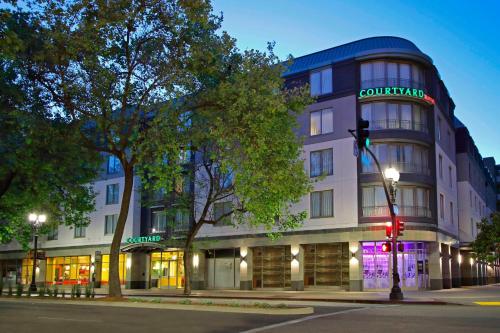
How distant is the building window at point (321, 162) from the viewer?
44.2 metres

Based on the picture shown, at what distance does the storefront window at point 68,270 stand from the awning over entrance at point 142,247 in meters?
10.4

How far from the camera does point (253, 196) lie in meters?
26.3

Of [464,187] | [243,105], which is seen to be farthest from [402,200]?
[243,105]

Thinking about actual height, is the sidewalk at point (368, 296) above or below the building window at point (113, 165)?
below

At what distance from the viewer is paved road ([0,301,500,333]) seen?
14.6 m

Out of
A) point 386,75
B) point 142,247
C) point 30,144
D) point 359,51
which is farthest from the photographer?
point 142,247

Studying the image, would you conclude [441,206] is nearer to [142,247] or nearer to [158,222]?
[158,222]

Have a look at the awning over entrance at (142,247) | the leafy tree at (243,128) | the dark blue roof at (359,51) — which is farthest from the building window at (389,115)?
the awning over entrance at (142,247)

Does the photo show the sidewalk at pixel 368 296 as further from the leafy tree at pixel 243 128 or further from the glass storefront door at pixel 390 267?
the leafy tree at pixel 243 128

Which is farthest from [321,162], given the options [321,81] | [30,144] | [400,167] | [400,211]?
[30,144]

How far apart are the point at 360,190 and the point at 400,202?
300 centimetres

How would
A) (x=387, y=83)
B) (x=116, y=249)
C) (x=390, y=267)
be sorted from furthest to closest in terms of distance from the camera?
(x=387, y=83) → (x=390, y=267) → (x=116, y=249)

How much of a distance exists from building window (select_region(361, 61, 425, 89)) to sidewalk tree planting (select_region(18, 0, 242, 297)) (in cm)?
1917

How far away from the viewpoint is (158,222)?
182 ft
